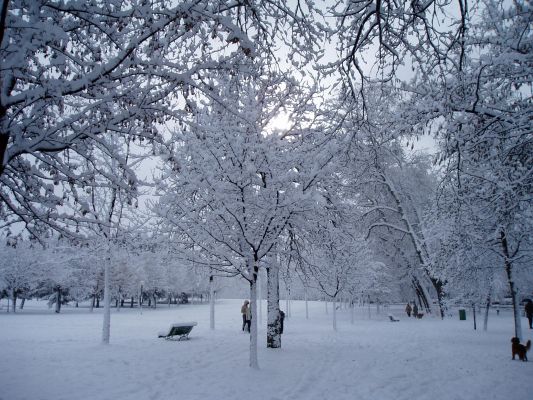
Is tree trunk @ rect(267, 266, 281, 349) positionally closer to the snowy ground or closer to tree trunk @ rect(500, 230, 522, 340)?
the snowy ground

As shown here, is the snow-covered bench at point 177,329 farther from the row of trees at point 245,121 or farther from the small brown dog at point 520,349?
the small brown dog at point 520,349

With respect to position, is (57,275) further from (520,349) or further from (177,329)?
(520,349)

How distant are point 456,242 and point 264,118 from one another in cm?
761

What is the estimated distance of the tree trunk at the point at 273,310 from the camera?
1235 cm

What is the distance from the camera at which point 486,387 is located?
7859mm

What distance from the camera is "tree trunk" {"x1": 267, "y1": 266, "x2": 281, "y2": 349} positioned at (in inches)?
486

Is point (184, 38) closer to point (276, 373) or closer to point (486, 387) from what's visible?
point (276, 373)

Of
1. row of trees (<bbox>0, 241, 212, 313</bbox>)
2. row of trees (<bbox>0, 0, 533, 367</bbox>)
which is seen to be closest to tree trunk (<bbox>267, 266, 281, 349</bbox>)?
row of trees (<bbox>0, 0, 533, 367</bbox>)

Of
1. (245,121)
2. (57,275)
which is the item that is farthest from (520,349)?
(57,275)

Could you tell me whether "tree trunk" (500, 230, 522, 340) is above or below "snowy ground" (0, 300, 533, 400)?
above

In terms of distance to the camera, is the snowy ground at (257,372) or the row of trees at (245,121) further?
the snowy ground at (257,372)

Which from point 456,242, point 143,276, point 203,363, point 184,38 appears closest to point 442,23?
point 184,38

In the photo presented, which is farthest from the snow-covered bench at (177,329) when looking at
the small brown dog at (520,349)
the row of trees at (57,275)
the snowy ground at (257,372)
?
the row of trees at (57,275)

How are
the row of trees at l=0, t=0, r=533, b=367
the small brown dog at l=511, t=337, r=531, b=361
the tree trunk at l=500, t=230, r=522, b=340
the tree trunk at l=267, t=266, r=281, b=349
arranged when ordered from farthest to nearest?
the tree trunk at l=500, t=230, r=522, b=340 → the tree trunk at l=267, t=266, r=281, b=349 → the small brown dog at l=511, t=337, r=531, b=361 → the row of trees at l=0, t=0, r=533, b=367
